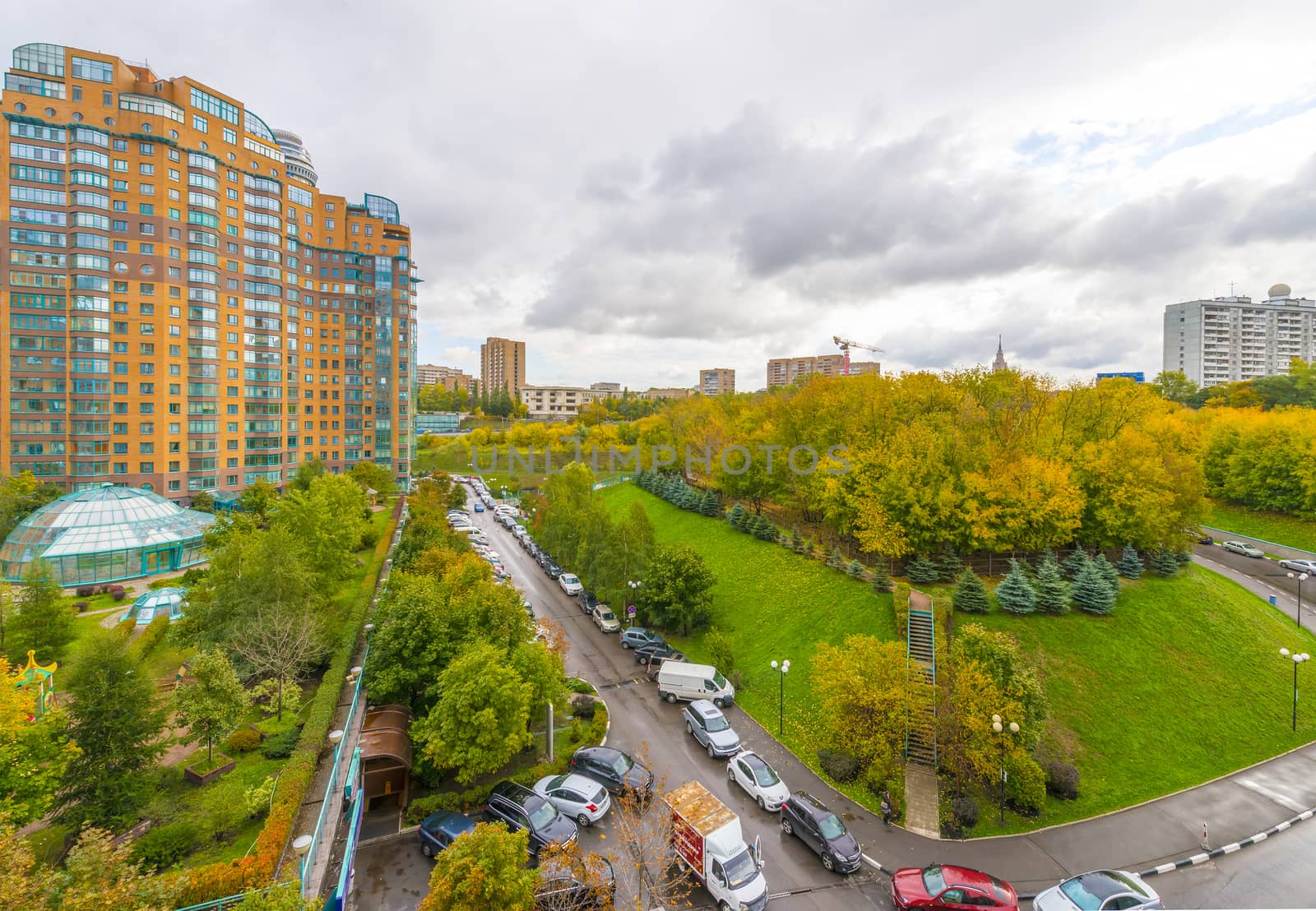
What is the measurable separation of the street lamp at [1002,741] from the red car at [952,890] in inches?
116

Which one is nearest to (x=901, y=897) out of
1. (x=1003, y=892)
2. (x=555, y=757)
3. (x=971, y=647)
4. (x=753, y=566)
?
(x=1003, y=892)

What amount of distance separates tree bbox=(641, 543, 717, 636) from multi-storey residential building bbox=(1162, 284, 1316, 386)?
433 feet

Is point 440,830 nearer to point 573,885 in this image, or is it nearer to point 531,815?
point 531,815

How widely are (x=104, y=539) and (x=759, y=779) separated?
4659 centimetres

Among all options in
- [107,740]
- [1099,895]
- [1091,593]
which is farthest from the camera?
[1091,593]

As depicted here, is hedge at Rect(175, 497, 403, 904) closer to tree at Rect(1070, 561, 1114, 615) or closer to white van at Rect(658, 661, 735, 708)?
white van at Rect(658, 661, 735, 708)

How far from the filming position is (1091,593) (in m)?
24.4

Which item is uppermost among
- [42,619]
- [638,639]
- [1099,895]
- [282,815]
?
[42,619]

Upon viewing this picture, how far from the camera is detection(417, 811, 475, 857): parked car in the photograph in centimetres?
1586

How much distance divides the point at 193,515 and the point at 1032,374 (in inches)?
2445

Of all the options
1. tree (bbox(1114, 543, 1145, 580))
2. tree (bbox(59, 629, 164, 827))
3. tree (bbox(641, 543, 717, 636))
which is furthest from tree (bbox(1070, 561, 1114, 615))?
tree (bbox(59, 629, 164, 827))

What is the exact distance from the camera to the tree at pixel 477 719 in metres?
17.2

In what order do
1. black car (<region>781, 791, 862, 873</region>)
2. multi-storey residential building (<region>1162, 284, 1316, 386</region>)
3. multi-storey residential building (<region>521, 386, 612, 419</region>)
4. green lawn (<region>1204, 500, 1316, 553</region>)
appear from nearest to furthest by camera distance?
black car (<region>781, 791, 862, 873</region>), green lawn (<region>1204, 500, 1316, 553</region>), multi-storey residential building (<region>1162, 284, 1316, 386</region>), multi-storey residential building (<region>521, 386, 612, 419</region>)

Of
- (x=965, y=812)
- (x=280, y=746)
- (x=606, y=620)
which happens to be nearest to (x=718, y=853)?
(x=965, y=812)
